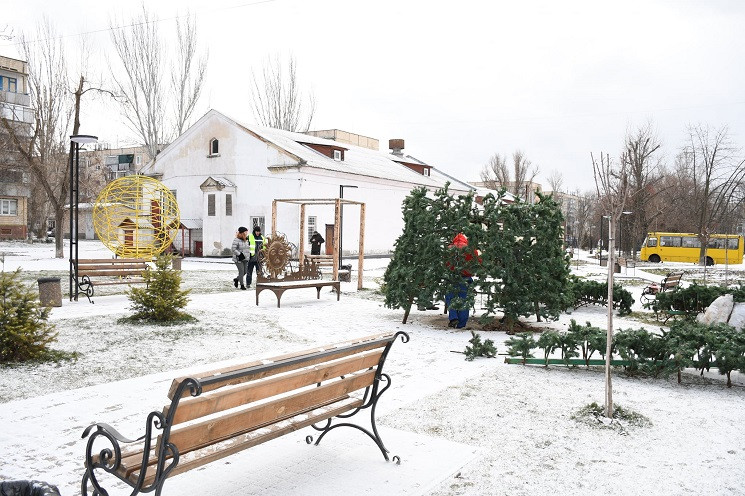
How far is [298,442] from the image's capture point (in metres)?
5.16

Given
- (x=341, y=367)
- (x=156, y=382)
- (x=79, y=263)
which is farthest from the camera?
(x=79, y=263)

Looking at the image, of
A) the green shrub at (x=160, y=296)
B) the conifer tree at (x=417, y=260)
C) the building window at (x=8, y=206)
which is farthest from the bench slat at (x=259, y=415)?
the building window at (x=8, y=206)

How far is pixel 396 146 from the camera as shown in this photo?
5406 cm

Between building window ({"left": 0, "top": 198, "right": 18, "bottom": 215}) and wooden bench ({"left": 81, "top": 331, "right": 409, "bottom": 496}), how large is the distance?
54.1 m

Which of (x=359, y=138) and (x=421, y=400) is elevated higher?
(x=359, y=138)

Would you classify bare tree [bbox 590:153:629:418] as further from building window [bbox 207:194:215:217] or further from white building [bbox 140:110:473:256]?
building window [bbox 207:194:215:217]

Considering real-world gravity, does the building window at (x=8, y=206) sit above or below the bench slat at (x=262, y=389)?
above

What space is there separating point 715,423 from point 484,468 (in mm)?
2754

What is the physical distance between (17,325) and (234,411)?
5204 mm

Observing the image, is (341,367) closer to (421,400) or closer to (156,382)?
(421,400)

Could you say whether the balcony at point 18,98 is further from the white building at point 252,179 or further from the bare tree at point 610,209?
the bare tree at point 610,209

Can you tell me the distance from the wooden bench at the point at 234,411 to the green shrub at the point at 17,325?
3693mm

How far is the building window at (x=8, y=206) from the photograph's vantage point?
50406 millimetres

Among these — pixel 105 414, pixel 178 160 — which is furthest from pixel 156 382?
pixel 178 160
